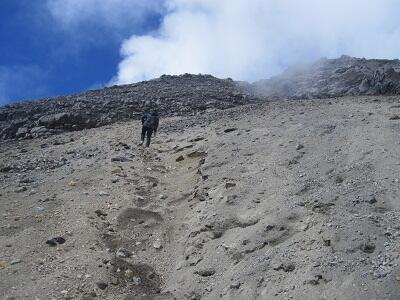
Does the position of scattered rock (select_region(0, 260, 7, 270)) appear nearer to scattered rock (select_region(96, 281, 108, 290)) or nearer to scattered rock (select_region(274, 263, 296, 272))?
scattered rock (select_region(96, 281, 108, 290))

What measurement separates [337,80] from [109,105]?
14.2 m

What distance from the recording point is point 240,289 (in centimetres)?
999

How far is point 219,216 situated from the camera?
13.0 m

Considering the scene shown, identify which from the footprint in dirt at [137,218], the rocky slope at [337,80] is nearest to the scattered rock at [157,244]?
the footprint in dirt at [137,218]

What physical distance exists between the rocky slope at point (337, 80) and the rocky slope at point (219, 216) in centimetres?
817

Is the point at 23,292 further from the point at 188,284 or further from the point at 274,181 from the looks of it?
the point at 274,181

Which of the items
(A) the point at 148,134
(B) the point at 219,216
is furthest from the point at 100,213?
(A) the point at 148,134

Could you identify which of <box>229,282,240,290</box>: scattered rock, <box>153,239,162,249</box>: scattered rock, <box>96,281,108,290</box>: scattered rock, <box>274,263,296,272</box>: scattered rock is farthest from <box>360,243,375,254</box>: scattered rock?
<box>96,281,108,290</box>: scattered rock

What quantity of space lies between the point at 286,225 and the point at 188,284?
2482mm

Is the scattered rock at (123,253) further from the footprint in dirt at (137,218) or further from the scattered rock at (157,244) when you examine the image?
the footprint in dirt at (137,218)

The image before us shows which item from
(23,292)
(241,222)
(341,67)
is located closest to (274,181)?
(241,222)

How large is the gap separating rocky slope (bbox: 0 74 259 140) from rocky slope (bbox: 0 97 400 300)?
6.85 m

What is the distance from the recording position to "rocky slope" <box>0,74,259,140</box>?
90.3 ft

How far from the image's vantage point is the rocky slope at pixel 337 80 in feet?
90.3
